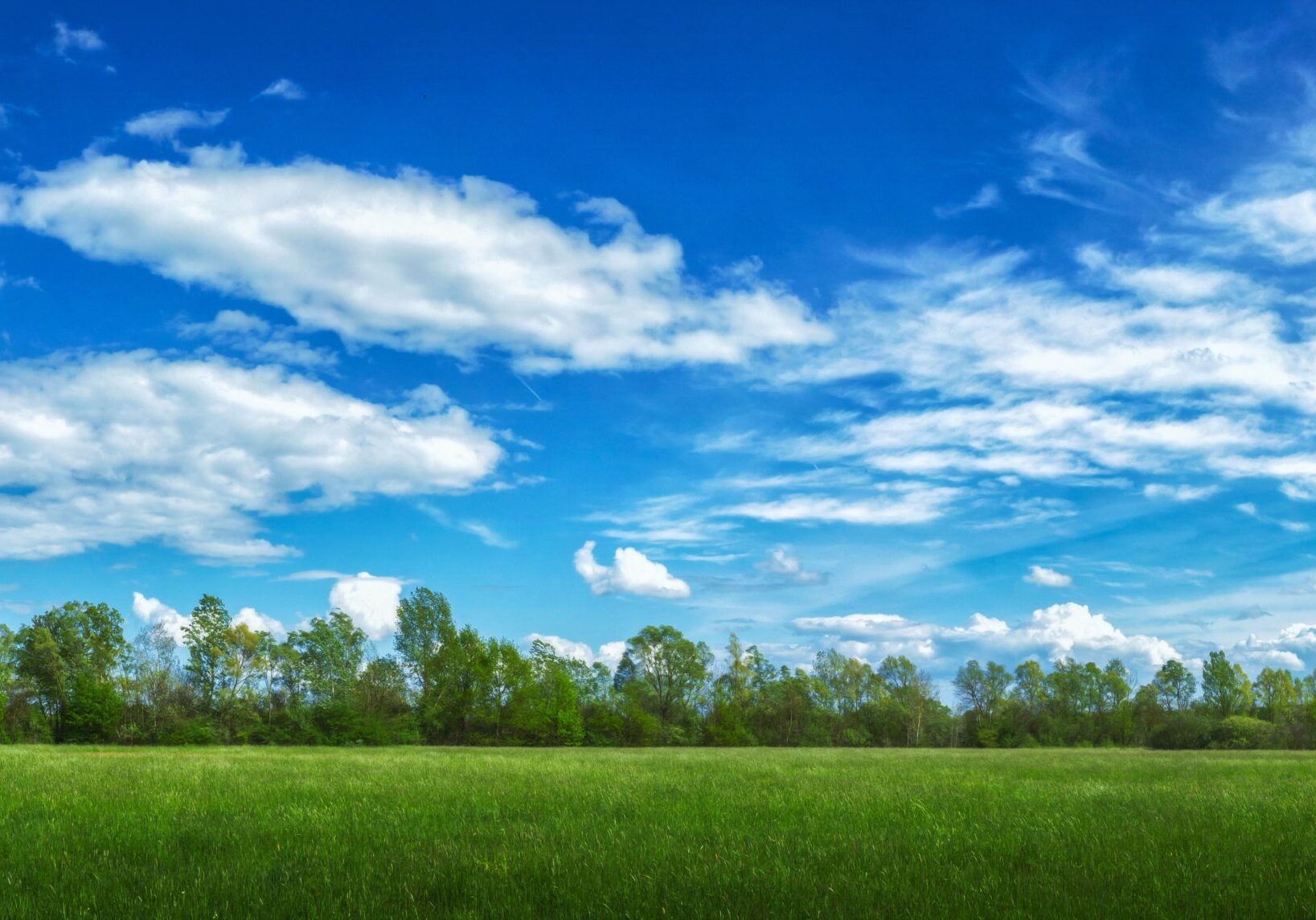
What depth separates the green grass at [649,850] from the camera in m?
7.92

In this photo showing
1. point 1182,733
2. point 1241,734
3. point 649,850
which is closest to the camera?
point 649,850

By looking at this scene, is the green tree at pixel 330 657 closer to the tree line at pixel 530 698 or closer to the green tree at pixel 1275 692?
the tree line at pixel 530 698

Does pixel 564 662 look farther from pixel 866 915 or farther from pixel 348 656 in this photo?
pixel 866 915

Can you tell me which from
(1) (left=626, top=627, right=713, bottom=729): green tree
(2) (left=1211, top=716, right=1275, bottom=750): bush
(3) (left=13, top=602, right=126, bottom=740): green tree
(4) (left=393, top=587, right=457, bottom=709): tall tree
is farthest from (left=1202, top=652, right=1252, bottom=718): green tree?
(3) (left=13, top=602, right=126, bottom=740): green tree

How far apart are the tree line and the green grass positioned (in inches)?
2533

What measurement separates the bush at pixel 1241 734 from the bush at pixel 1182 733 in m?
1.08

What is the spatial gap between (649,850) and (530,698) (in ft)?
258

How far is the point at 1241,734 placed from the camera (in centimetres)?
8406

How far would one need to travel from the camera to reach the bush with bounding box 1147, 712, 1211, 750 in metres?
88.8

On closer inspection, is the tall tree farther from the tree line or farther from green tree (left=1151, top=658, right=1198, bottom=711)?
green tree (left=1151, top=658, right=1198, bottom=711)

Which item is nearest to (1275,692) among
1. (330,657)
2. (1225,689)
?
(1225,689)

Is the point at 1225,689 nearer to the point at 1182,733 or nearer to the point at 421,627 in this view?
the point at 1182,733

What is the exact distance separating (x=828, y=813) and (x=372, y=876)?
799cm

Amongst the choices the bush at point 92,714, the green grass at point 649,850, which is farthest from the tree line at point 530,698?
the green grass at point 649,850
